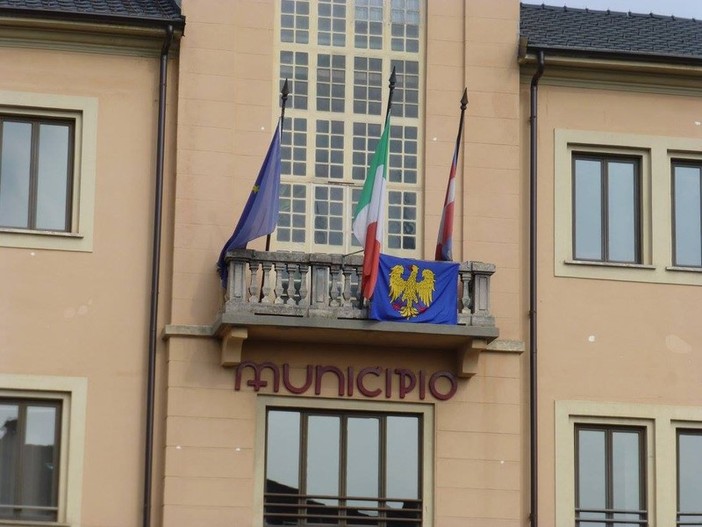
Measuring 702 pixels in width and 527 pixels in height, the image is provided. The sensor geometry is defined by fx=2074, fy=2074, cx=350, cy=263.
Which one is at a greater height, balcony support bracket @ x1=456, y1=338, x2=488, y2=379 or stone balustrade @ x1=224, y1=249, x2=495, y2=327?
stone balustrade @ x1=224, y1=249, x2=495, y2=327

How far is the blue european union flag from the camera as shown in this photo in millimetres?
29625

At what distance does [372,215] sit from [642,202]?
197 inches

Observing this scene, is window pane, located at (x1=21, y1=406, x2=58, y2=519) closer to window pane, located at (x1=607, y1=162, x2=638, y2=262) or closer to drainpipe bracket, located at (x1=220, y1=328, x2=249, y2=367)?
drainpipe bracket, located at (x1=220, y1=328, x2=249, y2=367)

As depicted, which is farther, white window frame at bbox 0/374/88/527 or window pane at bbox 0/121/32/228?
window pane at bbox 0/121/32/228

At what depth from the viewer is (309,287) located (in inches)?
1192

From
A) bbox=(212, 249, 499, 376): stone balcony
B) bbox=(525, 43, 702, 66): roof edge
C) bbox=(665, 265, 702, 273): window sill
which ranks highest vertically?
bbox=(525, 43, 702, 66): roof edge

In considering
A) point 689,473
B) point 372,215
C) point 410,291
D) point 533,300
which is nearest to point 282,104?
point 372,215

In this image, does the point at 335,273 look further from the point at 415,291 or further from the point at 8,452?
the point at 8,452

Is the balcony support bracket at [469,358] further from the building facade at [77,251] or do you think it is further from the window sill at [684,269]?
the building facade at [77,251]

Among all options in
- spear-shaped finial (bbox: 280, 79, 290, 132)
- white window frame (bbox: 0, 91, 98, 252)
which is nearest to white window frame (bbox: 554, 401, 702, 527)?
spear-shaped finial (bbox: 280, 79, 290, 132)

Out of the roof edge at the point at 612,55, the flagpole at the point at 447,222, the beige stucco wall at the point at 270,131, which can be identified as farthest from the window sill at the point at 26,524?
the roof edge at the point at 612,55

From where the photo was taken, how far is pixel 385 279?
29891mm

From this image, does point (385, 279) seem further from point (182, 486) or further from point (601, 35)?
point (601, 35)

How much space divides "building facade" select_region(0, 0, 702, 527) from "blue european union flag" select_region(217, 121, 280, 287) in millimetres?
314
